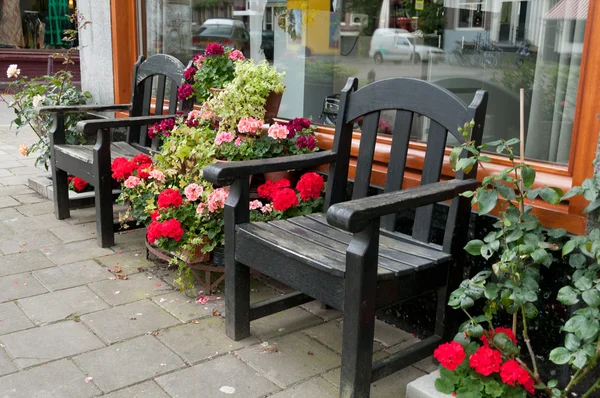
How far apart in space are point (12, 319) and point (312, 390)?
1.49 metres

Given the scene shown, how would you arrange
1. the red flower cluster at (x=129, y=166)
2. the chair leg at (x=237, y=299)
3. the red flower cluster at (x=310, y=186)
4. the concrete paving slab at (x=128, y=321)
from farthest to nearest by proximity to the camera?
the red flower cluster at (x=129, y=166) < the red flower cluster at (x=310, y=186) < the concrete paving slab at (x=128, y=321) < the chair leg at (x=237, y=299)

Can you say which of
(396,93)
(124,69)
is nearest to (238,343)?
(396,93)

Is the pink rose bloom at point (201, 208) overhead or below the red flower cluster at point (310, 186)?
below

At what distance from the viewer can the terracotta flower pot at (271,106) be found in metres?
3.50

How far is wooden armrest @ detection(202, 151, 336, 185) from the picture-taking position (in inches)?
101

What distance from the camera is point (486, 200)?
6.81 ft

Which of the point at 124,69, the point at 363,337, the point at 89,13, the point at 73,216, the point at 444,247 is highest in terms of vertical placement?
the point at 89,13

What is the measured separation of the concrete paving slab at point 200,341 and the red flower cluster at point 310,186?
72cm

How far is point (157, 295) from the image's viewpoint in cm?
324

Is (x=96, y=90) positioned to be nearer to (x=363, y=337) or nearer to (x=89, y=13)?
(x=89, y=13)

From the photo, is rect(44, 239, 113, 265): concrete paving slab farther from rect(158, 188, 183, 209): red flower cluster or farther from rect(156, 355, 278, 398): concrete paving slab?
rect(156, 355, 278, 398): concrete paving slab

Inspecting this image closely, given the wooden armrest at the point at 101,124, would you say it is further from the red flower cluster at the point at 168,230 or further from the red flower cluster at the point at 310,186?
the red flower cluster at the point at 310,186

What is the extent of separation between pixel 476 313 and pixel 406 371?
380 mm

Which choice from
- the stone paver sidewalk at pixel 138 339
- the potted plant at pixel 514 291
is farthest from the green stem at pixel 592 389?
the stone paver sidewalk at pixel 138 339
